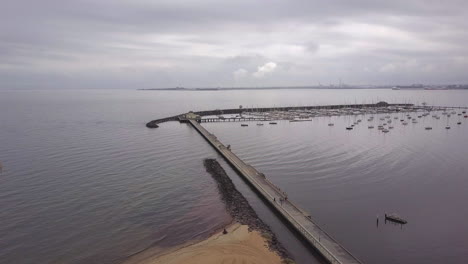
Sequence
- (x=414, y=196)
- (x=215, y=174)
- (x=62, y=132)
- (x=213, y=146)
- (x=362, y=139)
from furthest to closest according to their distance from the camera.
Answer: (x=62, y=132) → (x=362, y=139) → (x=213, y=146) → (x=215, y=174) → (x=414, y=196)

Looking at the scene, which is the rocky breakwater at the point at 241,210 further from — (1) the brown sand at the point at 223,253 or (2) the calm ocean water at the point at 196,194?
(2) the calm ocean water at the point at 196,194

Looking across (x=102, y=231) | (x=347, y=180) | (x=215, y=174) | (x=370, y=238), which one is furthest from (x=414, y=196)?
(x=102, y=231)

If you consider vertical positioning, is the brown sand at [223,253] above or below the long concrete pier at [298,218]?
below

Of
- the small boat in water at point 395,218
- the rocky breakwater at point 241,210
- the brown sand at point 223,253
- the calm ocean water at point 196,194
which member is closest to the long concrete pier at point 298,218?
the calm ocean water at point 196,194

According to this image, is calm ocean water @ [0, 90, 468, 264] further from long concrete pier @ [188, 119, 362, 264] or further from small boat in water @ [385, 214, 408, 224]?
long concrete pier @ [188, 119, 362, 264]

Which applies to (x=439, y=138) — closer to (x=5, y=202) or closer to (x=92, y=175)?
(x=92, y=175)

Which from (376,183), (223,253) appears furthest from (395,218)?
(223,253)

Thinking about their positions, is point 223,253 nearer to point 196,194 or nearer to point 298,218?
point 298,218
